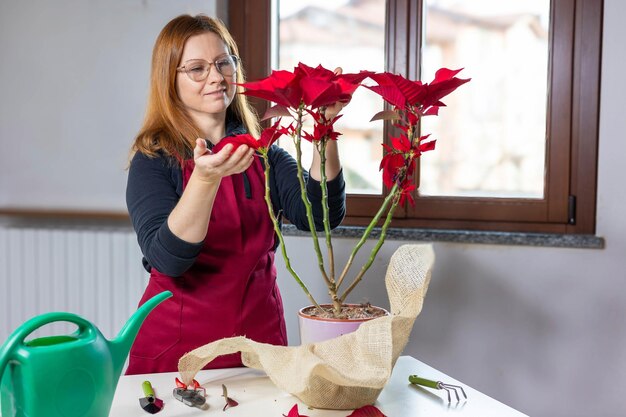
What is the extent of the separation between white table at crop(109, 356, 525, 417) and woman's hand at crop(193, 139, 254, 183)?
1.13 ft

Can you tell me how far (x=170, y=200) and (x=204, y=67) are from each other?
31cm

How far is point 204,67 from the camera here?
1.54 metres

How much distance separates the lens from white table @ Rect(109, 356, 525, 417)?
1.06m

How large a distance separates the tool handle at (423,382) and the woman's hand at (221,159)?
17.4 inches

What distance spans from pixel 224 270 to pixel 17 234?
1594 mm

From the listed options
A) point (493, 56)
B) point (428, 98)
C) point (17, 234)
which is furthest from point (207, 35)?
point (17, 234)

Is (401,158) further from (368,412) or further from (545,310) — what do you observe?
→ (545,310)

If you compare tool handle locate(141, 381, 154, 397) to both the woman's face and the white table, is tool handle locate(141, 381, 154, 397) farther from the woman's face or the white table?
the woman's face

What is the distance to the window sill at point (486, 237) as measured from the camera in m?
2.19

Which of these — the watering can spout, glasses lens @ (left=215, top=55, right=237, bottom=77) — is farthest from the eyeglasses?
the watering can spout

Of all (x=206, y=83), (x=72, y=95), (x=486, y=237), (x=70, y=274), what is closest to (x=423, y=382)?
(x=206, y=83)

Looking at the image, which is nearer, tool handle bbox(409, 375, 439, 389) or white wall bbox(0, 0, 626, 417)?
tool handle bbox(409, 375, 439, 389)

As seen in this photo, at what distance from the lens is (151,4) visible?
261 centimetres

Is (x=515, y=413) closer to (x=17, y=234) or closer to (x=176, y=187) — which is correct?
(x=176, y=187)
